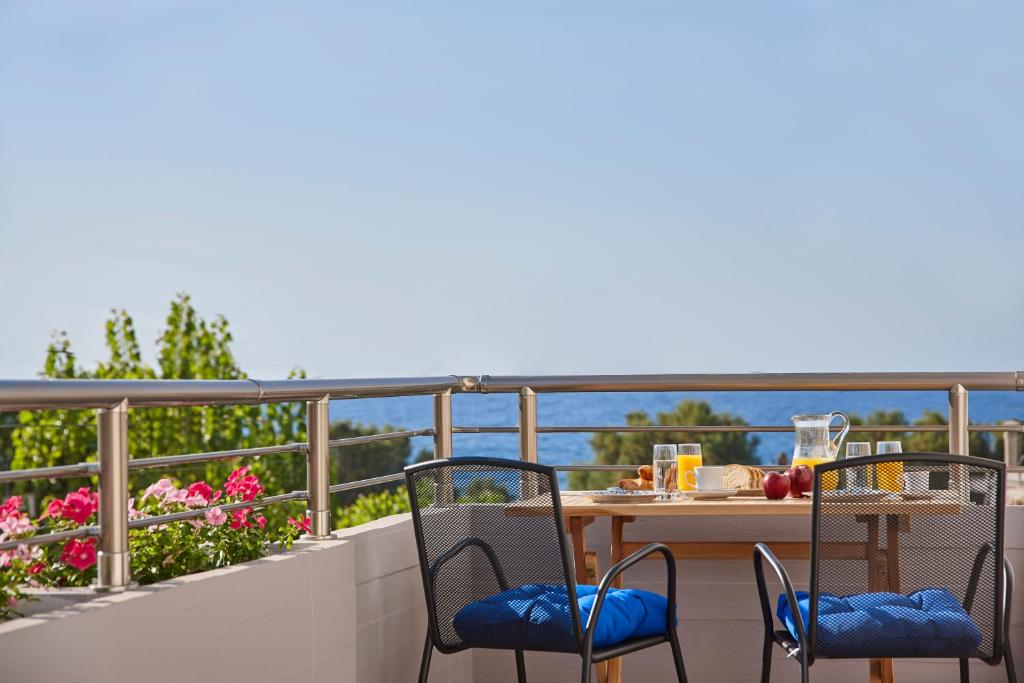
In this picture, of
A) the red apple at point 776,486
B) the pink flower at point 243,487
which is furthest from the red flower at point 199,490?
the red apple at point 776,486

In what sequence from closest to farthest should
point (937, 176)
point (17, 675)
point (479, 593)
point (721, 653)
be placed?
point (17, 675)
point (479, 593)
point (721, 653)
point (937, 176)

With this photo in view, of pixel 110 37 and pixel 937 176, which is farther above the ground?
pixel 110 37

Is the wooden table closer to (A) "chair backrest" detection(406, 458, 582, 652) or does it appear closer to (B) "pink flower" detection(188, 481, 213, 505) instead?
(A) "chair backrest" detection(406, 458, 582, 652)

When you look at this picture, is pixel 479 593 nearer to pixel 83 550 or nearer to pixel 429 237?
pixel 83 550

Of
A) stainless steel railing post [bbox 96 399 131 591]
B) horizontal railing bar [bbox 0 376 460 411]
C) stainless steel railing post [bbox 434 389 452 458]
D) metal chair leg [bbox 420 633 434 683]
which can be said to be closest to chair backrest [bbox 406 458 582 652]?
metal chair leg [bbox 420 633 434 683]

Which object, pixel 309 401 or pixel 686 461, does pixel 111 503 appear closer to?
pixel 309 401

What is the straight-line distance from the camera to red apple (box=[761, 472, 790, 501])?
3.19m

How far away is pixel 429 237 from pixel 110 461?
28071 millimetres

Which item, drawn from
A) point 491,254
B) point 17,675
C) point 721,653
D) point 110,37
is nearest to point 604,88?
point 491,254

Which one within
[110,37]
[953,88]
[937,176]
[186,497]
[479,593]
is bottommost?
[479,593]

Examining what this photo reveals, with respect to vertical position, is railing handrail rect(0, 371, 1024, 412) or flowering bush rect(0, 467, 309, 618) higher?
railing handrail rect(0, 371, 1024, 412)

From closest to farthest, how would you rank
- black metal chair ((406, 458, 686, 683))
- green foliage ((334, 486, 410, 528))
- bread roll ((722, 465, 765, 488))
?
black metal chair ((406, 458, 686, 683))
bread roll ((722, 465, 765, 488))
green foliage ((334, 486, 410, 528))

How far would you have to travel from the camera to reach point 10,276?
96.7 ft

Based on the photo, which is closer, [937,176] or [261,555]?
[261,555]
